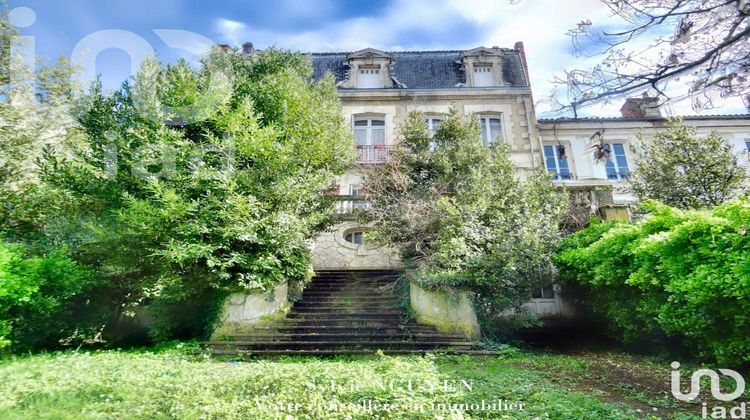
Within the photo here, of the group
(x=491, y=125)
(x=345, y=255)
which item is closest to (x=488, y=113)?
(x=491, y=125)

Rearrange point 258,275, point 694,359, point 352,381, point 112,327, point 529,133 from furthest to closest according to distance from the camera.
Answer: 1. point 529,133
2. point 112,327
3. point 258,275
4. point 694,359
5. point 352,381

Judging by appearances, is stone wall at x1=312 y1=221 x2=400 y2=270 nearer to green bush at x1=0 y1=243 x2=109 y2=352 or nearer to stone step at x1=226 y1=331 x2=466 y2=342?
stone step at x1=226 y1=331 x2=466 y2=342

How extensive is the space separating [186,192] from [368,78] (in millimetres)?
10155

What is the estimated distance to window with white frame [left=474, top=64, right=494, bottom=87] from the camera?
14.2m

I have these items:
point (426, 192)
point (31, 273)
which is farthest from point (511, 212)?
point (31, 273)

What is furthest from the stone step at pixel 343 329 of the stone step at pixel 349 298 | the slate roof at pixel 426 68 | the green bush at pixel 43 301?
the slate roof at pixel 426 68

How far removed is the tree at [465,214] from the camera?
21.6 feet

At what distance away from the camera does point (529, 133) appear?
43.4ft

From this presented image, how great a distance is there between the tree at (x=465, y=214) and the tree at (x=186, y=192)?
199 centimetres

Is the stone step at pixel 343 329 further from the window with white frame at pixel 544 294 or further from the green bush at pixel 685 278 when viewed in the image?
the window with white frame at pixel 544 294

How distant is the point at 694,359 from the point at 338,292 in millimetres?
6526

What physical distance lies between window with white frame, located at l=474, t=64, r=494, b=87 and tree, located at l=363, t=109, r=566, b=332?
5.65 metres

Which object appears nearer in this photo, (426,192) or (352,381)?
(352,381)

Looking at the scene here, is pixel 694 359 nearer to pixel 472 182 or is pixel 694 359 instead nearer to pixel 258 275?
pixel 472 182
